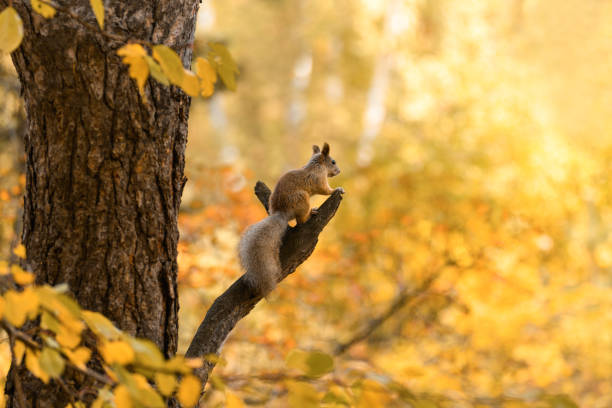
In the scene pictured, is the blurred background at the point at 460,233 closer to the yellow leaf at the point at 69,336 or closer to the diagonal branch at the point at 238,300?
the diagonal branch at the point at 238,300

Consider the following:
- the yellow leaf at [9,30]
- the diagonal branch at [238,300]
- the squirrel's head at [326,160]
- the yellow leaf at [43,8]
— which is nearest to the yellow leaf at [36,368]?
the yellow leaf at [9,30]

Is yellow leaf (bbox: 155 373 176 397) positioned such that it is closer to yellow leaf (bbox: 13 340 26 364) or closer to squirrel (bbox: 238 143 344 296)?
yellow leaf (bbox: 13 340 26 364)

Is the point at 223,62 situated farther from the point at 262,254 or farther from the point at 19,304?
the point at 262,254

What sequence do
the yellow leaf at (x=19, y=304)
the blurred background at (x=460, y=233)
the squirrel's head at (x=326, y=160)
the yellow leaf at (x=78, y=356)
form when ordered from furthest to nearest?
the blurred background at (x=460, y=233) → the squirrel's head at (x=326, y=160) → the yellow leaf at (x=78, y=356) → the yellow leaf at (x=19, y=304)

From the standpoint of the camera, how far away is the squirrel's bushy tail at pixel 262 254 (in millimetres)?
2502

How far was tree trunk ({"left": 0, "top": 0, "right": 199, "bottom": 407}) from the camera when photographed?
2.01 m

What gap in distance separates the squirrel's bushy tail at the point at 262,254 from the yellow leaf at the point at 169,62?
3.84 ft

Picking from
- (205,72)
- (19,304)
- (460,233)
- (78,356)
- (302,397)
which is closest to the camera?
(19,304)

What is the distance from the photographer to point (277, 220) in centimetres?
288

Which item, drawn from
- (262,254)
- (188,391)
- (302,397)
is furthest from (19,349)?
(262,254)

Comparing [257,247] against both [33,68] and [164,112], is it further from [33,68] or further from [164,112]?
[33,68]

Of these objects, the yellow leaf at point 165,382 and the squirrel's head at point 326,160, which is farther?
the squirrel's head at point 326,160

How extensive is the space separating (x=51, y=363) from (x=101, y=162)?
36.9 inches

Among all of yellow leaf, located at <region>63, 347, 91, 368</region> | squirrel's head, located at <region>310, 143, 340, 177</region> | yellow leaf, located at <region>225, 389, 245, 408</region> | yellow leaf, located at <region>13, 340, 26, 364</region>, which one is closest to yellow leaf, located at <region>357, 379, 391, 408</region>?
yellow leaf, located at <region>225, 389, 245, 408</region>
